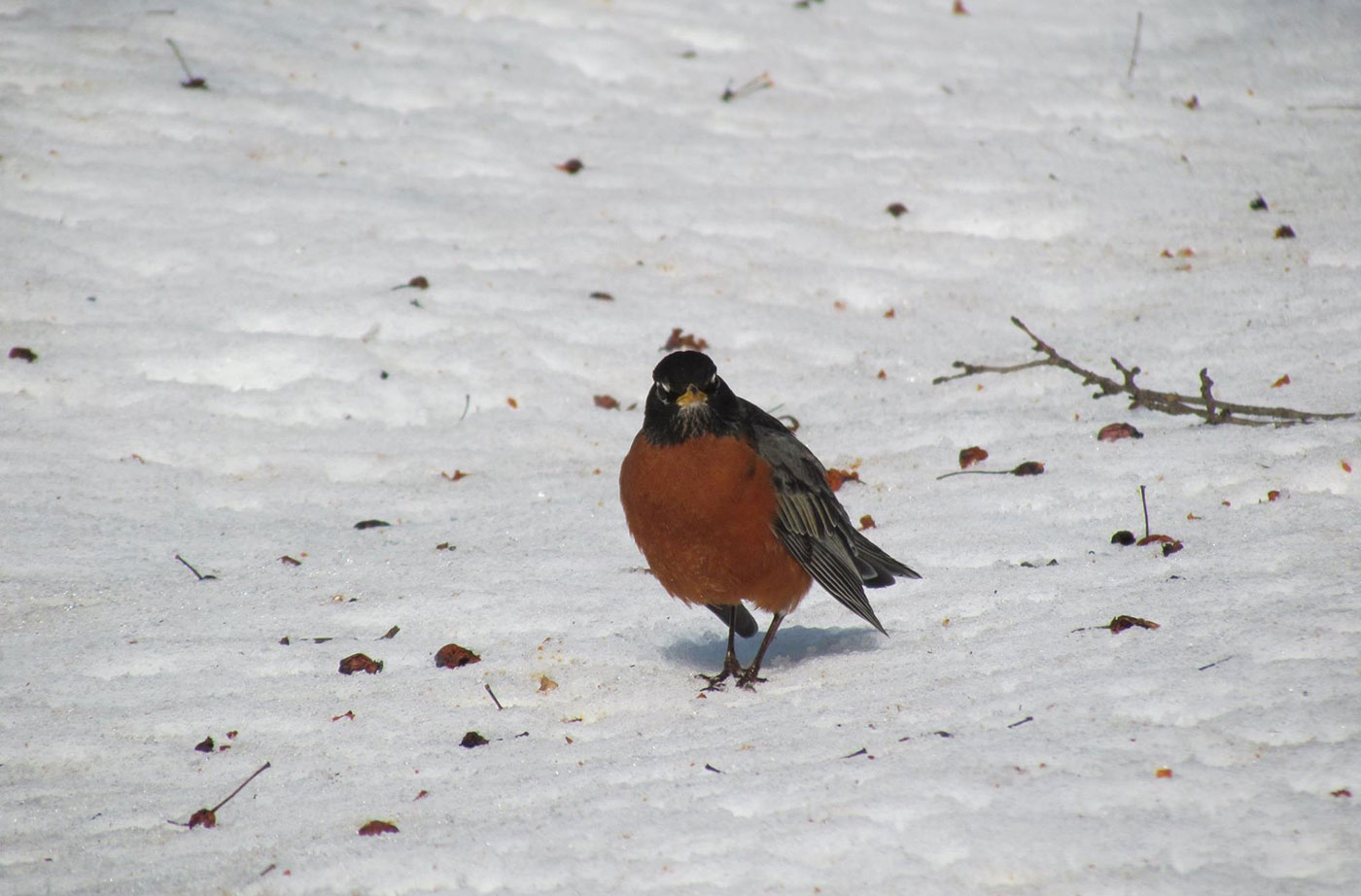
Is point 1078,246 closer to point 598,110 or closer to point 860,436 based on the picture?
point 860,436

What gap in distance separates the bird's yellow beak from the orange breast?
0.13 metres

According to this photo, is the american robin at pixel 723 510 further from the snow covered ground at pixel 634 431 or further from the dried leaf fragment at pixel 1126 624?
the dried leaf fragment at pixel 1126 624

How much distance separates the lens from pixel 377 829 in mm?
3488

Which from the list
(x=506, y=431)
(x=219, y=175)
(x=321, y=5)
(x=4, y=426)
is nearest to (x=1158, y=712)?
(x=506, y=431)

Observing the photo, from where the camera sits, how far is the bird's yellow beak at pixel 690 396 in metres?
4.48

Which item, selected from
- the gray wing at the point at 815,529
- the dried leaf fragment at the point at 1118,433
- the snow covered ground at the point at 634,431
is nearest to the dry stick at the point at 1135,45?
the snow covered ground at the point at 634,431

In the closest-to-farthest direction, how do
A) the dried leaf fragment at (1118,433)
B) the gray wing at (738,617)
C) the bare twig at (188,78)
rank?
the gray wing at (738,617), the dried leaf fragment at (1118,433), the bare twig at (188,78)

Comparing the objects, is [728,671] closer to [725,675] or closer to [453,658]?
[725,675]

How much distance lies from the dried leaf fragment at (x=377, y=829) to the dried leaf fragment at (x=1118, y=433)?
391cm

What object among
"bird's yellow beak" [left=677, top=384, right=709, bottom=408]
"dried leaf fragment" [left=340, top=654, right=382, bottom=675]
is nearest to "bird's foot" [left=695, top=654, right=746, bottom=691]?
"bird's yellow beak" [left=677, top=384, right=709, bottom=408]

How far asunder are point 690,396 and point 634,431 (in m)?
2.34

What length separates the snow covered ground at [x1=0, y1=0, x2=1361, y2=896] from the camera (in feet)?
11.2

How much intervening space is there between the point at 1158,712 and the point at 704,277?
472cm

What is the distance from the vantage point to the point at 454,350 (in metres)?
7.18
